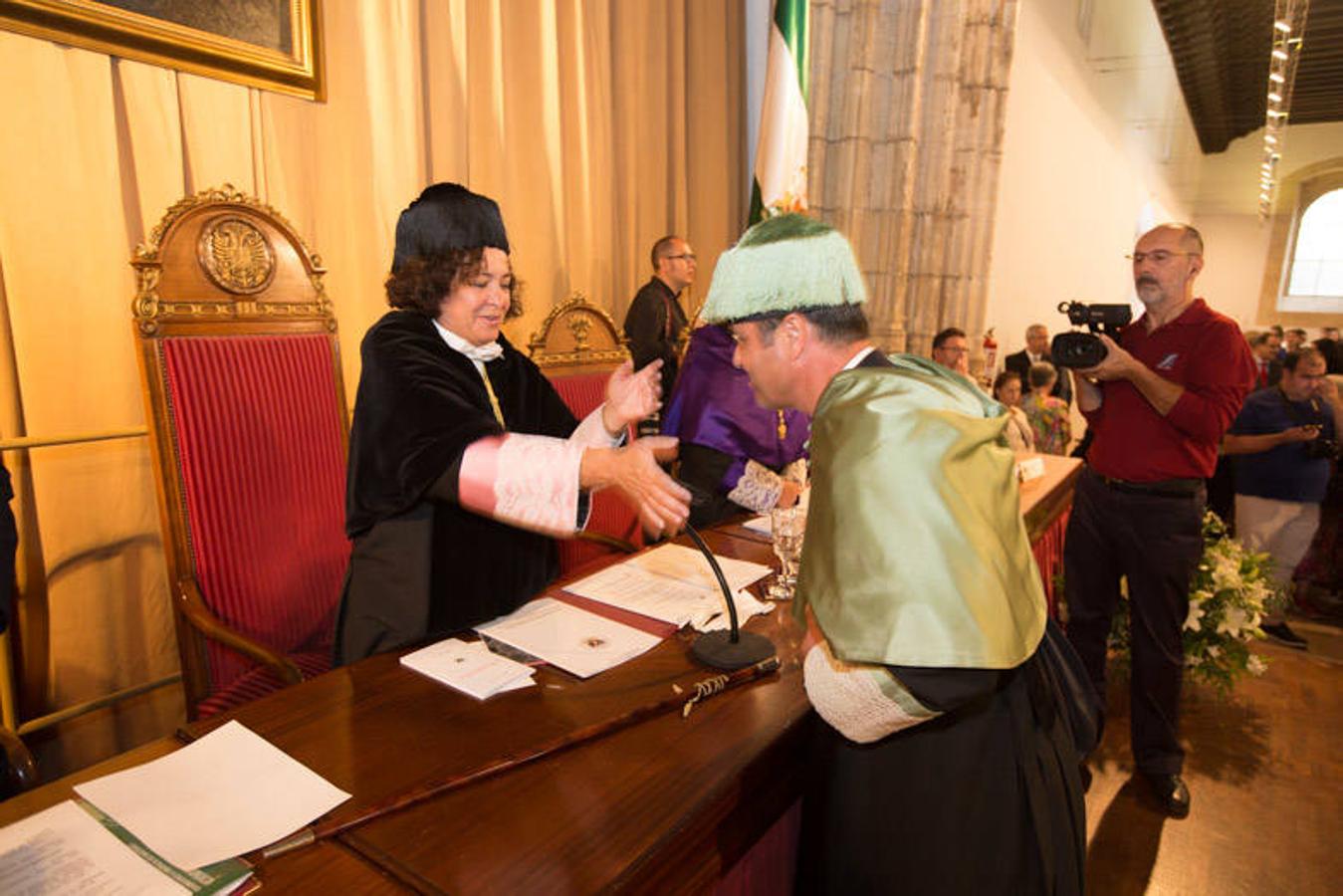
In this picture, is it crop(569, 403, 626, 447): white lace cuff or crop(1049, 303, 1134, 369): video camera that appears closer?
crop(569, 403, 626, 447): white lace cuff

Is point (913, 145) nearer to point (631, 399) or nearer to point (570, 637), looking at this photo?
point (631, 399)

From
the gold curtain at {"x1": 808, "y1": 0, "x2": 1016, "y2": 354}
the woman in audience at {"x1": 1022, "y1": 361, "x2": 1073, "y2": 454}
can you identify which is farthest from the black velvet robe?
the woman in audience at {"x1": 1022, "y1": 361, "x2": 1073, "y2": 454}

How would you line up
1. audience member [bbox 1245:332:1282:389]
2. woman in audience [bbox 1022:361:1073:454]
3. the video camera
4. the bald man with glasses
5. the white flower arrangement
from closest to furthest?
the video camera, the white flower arrangement, the bald man with glasses, woman in audience [bbox 1022:361:1073:454], audience member [bbox 1245:332:1282:389]

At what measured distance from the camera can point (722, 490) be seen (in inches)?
102

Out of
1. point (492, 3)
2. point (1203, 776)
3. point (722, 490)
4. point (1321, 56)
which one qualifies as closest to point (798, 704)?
point (722, 490)

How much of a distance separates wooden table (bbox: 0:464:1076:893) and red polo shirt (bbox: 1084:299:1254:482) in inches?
76.3

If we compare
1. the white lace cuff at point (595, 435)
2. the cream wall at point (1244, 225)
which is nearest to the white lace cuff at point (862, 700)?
the white lace cuff at point (595, 435)

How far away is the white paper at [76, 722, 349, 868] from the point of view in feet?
2.84

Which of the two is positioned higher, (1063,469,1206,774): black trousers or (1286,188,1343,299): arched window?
(1286,188,1343,299): arched window

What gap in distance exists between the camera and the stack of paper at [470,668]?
1235 mm

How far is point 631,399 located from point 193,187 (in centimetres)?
195

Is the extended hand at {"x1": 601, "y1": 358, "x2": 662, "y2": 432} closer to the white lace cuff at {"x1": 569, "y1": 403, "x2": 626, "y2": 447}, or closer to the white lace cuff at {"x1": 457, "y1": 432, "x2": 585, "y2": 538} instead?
the white lace cuff at {"x1": 569, "y1": 403, "x2": 626, "y2": 447}

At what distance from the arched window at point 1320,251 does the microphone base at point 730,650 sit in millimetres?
23134

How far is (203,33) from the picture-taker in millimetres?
2428
